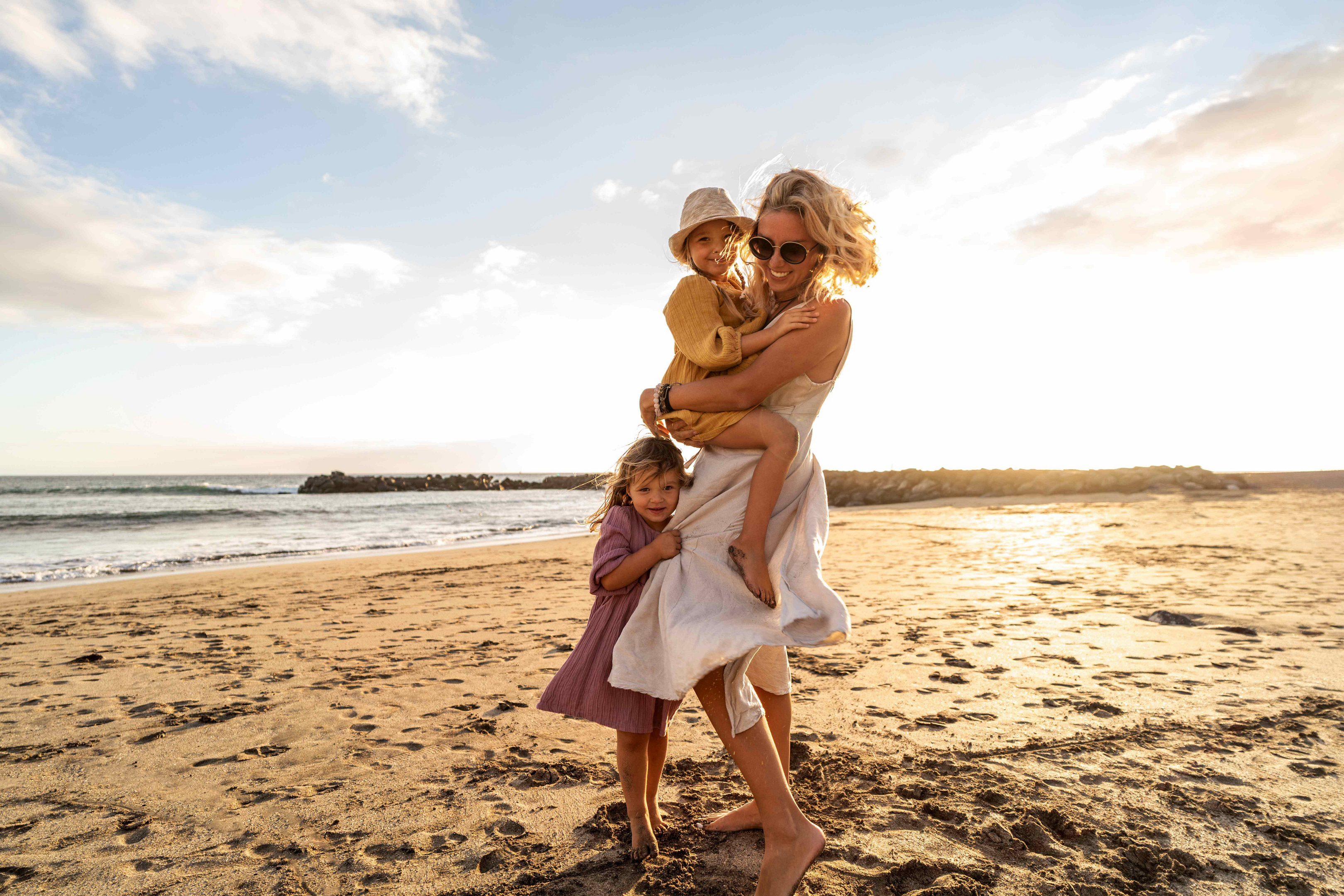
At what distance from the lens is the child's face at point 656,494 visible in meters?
2.12

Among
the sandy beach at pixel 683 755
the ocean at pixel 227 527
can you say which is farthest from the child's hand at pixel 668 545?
the ocean at pixel 227 527

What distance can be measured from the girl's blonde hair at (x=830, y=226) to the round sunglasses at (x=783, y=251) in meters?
0.05

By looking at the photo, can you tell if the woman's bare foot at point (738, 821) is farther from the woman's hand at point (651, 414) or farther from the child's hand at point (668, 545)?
the woman's hand at point (651, 414)

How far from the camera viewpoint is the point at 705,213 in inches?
80.4

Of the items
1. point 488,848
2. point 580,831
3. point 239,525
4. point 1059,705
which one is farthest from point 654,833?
point 239,525

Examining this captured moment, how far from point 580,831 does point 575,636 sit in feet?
9.09

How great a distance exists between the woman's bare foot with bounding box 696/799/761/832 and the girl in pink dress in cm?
25

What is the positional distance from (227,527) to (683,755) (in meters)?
17.3

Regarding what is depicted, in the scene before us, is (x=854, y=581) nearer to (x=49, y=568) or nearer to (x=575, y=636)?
(x=575, y=636)

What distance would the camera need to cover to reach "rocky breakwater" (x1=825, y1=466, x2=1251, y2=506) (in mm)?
19219

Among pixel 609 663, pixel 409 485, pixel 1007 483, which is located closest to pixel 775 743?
pixel 609 663

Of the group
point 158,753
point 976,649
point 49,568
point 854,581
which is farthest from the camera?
point 49,568

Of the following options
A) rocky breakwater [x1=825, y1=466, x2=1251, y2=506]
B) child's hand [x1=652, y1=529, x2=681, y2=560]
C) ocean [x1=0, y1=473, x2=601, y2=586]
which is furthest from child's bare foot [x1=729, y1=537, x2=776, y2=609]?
rocky breakwater [x1=825, y1=466, x2=1251, y2=506]

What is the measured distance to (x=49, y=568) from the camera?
384 inches
